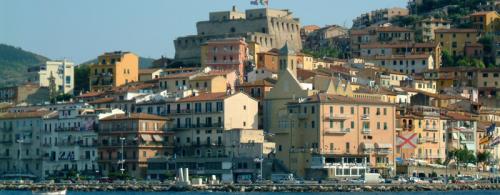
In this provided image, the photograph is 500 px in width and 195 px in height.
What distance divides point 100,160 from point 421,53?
4492cm

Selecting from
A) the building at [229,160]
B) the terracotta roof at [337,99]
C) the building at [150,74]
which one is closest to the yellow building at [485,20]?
the building at [150,74]

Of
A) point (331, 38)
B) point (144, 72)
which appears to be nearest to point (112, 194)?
point (144, 72)

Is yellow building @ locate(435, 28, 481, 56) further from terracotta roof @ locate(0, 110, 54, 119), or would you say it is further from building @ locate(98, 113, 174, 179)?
building @ locate(98, 113, 174, 179)

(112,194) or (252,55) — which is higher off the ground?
(252,55)

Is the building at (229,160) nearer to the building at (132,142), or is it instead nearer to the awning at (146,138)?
the building at (132,142)

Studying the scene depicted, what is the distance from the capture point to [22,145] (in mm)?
106688

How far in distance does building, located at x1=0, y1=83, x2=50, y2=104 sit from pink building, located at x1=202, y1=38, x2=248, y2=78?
15.2 metres

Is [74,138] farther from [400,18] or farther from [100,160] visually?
[400,18]

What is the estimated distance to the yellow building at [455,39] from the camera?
456 feet

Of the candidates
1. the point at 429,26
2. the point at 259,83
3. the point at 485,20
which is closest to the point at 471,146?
the point at 259,83

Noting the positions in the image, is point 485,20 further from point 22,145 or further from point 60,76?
point 22,145

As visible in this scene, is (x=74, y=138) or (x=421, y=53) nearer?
(x=74, y=138)

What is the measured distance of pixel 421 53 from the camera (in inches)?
5236

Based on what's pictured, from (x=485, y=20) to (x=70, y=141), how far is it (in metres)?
57.0
